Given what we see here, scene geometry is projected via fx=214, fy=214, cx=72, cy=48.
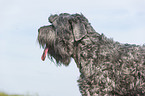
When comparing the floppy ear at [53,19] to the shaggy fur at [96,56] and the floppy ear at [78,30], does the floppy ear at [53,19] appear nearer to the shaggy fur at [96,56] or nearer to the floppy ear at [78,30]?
the shaggy fur at [96,56]

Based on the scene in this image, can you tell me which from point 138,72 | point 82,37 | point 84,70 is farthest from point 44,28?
point 138,72

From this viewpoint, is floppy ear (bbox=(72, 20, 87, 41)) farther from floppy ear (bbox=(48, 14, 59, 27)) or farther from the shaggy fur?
floppy ear (bbox=(48, 14, 59, 27))

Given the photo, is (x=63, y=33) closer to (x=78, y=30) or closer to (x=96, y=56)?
(x=78, y=30)

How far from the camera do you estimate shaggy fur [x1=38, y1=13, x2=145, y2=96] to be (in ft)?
18.6

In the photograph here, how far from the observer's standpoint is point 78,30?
5883mm

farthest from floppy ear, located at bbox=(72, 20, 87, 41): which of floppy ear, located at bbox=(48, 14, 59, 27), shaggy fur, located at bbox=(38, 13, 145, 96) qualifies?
floppy ear, located at bbox=(48, 14, 59, 27)

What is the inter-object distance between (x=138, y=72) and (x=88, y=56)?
1416mm

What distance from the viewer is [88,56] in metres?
5.84

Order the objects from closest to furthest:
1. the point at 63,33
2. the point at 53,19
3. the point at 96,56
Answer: the point at 96,56 → the point at 63,33 → the point at 53,19

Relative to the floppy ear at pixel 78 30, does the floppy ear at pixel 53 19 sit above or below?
above

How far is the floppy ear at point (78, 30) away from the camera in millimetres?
5820

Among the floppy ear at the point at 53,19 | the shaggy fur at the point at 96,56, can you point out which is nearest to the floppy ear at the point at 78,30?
the shaggy fur at the point at 96,56

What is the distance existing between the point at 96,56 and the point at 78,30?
2.84 feet

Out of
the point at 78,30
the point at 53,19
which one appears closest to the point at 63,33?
the point at 78,30
